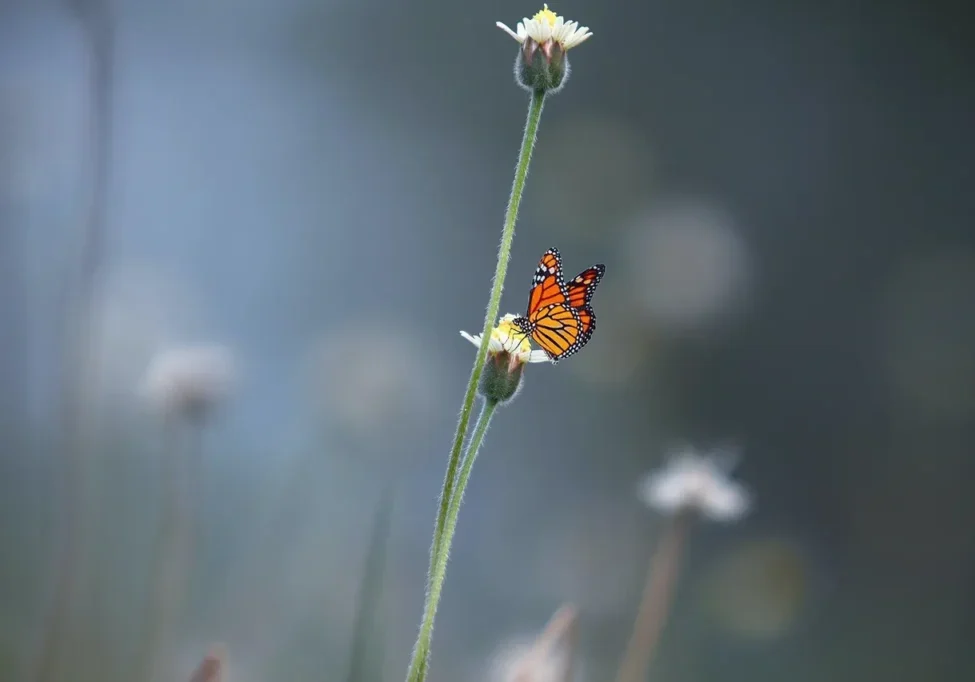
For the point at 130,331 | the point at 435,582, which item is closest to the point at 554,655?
the point at 435,582

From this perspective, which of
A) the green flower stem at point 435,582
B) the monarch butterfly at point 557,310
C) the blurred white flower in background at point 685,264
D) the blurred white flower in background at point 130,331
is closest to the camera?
the green flower stem at point 435,582

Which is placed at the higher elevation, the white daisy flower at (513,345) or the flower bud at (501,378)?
the white daisy flower at (513,345)

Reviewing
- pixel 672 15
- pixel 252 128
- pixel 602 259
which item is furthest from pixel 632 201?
pixel 252 128

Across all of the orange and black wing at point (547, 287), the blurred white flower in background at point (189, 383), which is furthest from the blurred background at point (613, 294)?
the orange and black wing at point (547, 287)

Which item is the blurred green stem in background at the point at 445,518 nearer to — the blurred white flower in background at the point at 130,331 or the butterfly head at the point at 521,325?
the butterfly head at the point at 521,325

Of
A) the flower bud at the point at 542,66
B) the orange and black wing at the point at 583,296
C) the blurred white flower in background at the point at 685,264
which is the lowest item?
the orange and black wing at the point at 583,296

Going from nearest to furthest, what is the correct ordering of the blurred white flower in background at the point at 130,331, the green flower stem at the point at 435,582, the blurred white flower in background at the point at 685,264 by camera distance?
the green flower stem at the point at 435,582, the blurred white flower in background at the point at 130,331, the blurred white flower in background at the point at 685,264

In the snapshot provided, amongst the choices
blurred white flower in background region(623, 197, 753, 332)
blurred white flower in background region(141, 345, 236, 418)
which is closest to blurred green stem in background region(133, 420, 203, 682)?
blurred white flower in background region(141, 345, 236, 418)

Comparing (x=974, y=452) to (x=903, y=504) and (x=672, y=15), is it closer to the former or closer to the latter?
(x=903, y=504)
